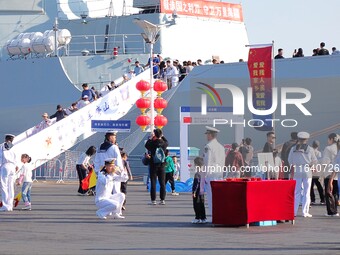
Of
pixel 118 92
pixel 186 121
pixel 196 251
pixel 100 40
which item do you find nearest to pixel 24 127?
pixel 100 40

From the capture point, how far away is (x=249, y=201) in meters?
17.8

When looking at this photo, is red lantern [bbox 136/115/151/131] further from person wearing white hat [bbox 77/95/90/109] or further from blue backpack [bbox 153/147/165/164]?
blue backpack [bbox 153/147/165/164]

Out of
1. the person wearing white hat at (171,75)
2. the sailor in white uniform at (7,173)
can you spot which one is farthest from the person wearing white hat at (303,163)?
the person wearing white hat at (171,75)

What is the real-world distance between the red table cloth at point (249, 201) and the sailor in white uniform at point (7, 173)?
590 cm

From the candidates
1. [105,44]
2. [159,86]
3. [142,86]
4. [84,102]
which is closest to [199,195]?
[159,86]

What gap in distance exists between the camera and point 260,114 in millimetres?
28641

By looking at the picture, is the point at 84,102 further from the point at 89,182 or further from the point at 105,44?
the point at 89,182

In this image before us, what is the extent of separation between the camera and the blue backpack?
23.9 m

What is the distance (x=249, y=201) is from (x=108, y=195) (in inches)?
129

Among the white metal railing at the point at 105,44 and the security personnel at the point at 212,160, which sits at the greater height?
the white metal railing at the point at 105,44

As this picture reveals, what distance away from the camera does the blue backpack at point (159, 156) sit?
23931mm

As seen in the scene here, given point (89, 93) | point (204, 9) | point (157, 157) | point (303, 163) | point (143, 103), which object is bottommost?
point (303, 163)

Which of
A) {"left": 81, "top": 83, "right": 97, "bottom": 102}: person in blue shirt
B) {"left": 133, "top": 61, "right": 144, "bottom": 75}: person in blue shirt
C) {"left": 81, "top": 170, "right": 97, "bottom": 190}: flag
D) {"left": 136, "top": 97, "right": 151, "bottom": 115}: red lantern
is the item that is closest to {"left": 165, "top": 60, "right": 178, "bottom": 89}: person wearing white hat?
{"left": 133, "top": 61, "right": 144, "bottom": 75}: person in blue shirt

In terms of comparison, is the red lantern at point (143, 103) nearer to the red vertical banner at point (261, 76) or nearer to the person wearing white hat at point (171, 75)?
the red vertical banner at point (261, 76)
